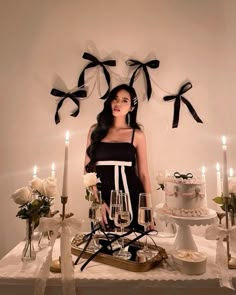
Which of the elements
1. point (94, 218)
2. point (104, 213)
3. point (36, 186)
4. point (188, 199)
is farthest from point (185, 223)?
point (36, 186)

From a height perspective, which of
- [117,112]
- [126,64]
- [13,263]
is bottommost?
[13,263]

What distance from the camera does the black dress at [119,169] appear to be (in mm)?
1675

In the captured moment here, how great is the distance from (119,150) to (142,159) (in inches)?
6.5

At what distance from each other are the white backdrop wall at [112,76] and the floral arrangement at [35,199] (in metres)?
0.55

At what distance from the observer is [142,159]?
1727 millimetres

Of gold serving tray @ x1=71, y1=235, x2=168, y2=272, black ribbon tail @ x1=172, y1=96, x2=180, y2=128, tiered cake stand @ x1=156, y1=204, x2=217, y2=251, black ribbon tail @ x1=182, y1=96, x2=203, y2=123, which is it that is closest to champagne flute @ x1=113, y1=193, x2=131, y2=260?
gold serving tray @ x1=71, y1=235, x2=168, y2=272

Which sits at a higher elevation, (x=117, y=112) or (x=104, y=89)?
(x=104, y=89)

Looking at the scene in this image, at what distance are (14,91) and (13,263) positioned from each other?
1134 millimetres

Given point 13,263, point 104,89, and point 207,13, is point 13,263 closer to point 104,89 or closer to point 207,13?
point 104,89

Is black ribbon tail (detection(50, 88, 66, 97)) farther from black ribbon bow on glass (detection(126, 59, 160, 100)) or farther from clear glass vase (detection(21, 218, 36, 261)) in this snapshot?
clear glass vase (detection(21, 218, 36, 261))

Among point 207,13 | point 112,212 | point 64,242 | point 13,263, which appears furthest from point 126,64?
point 13,263

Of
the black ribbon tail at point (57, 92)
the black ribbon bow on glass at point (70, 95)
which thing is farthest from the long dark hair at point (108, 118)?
the black ribbon tail at point (57, 92)

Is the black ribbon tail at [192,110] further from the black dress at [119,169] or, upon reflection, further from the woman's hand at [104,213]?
the woman's hand at [104,213]

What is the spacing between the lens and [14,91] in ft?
5.88
